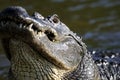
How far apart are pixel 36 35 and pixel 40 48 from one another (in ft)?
0.63

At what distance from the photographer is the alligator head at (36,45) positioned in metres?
5.00

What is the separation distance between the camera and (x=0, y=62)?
28.8 feet

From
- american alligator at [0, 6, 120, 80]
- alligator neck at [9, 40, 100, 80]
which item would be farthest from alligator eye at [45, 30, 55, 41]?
alligator neck at [9, 40, 100, 80]

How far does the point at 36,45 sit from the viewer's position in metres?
5.16

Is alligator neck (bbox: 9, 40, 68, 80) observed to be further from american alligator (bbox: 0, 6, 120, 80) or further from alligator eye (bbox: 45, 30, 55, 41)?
alligator eye (bbox: 45, 30, 55, 41)

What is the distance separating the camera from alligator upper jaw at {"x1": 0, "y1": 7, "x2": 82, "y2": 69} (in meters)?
4.97

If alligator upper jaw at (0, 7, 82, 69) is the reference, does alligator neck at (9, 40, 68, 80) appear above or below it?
below

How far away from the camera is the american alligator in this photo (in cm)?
501

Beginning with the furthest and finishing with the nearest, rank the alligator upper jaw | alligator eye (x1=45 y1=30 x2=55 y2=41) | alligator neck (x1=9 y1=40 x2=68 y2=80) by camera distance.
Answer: alligator eye (x1=45 y1=30 x2=55 y2=41)
alligator neck (x1=9 y1=40 x2=68 y2=80)
the alligator upper jaw

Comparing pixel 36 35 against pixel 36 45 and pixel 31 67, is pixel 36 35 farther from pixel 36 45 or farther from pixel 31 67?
pixel 31 67

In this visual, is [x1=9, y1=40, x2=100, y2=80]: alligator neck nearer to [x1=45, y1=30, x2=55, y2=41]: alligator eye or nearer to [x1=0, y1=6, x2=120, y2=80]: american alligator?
[x1=0, y1=6, x2=120, y2=80]: american alligator

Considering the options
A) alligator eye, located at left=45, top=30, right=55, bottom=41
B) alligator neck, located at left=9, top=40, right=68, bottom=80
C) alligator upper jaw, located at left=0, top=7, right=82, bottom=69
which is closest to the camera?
alligator upper jaw, located at left=0, top=7, right=82, bottom=69

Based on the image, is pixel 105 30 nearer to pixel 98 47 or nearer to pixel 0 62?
pixel 98 47

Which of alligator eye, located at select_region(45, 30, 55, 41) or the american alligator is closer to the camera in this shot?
the american alligator
